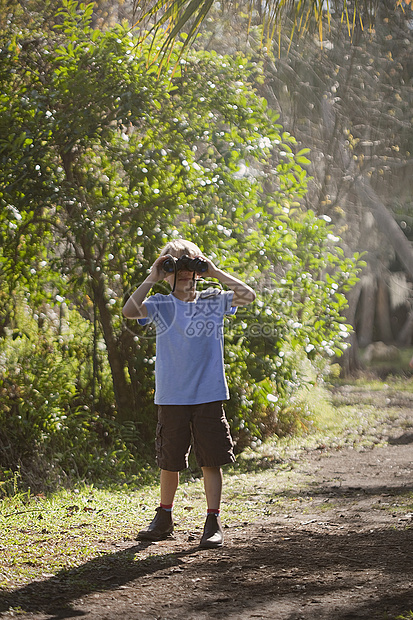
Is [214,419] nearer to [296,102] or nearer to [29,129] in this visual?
[29,129]

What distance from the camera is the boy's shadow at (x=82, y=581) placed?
3.24 meters

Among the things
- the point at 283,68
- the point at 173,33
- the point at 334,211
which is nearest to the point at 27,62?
the point at 173,33

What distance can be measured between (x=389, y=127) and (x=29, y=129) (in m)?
11.9

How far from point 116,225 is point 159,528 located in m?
3.21

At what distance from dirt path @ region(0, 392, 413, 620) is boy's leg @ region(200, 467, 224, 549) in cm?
7

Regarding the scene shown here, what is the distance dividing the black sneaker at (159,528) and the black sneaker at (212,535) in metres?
0.30

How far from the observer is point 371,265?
2222 cm

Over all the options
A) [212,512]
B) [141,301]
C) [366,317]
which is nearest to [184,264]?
[141,301]

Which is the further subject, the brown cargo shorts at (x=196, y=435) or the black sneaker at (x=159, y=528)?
the black sneaker at (x=159, y=528)

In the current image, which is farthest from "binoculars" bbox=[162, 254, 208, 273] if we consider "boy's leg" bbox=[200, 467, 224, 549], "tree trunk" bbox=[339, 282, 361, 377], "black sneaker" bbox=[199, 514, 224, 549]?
"tree trunk" bbox=[339, 282, 361, 377]

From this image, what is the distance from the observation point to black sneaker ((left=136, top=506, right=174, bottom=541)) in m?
4.31

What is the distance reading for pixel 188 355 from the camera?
13.8 ft

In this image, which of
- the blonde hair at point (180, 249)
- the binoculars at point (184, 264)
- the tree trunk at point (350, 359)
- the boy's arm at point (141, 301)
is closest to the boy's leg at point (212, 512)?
the boy's arm at point (141, 301)

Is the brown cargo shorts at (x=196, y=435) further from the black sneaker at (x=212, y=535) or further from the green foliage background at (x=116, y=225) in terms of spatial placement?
the green foliage background at (x=116, y=225)
